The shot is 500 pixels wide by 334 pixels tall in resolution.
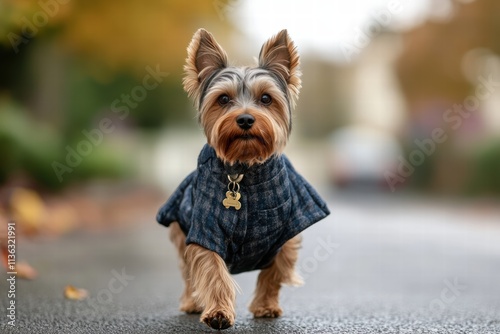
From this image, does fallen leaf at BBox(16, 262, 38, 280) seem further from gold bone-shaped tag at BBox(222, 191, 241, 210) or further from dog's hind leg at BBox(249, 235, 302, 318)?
gold bone-shaped tag at BBox(222, 191, 241, 210)

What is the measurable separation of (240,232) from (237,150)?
58 cm

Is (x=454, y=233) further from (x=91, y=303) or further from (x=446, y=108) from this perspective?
(x=446, y=108)

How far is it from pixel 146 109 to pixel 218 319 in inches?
1110

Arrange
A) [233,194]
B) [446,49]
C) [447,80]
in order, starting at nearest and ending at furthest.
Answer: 1. [233,194]
2. [446,49]
3. [447,80]

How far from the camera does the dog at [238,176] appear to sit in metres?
5.41

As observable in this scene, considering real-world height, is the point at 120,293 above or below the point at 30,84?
below

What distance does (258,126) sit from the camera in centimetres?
539

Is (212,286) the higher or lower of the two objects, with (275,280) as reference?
lower

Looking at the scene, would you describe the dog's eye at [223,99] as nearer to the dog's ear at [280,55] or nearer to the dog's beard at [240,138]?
the dog's beard at [240,138]

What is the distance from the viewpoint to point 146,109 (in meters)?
32.9

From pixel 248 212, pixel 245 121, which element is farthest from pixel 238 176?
pixel 245 121

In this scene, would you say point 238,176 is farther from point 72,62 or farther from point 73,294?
point 72,62

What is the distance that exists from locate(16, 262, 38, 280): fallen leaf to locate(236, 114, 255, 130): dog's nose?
12.9 feet

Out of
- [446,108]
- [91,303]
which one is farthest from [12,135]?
[446,108]
